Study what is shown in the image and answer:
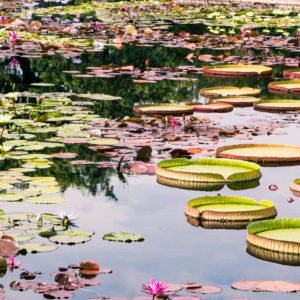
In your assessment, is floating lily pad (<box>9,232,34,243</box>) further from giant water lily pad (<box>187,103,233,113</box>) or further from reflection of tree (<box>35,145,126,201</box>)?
giant water lily pad (<box>187,103,233,113</box>)

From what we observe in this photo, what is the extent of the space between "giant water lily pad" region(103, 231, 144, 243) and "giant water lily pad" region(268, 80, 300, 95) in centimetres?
566

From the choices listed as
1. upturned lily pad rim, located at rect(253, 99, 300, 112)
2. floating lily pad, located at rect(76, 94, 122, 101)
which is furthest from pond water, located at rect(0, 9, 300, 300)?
floating lily pad, located at rect(76, 94, 122, 101)

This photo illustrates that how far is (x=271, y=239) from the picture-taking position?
15.7 feet

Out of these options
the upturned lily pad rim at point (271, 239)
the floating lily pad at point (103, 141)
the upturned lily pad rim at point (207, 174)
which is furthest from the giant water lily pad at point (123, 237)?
the floating lily pad at point (103, 141)

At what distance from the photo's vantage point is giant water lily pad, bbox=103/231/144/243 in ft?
16.3

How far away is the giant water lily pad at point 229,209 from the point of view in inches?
209

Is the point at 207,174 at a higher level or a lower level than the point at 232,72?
higher

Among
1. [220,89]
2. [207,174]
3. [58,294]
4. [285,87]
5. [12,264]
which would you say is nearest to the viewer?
[58,294]

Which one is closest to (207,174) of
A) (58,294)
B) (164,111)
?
(58,294)

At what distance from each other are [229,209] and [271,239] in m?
0.67

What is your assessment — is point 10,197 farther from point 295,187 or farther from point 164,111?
point 164,111

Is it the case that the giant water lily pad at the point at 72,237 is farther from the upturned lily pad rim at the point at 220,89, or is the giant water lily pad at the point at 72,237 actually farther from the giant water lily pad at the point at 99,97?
the upturned lily pad rim at the point at 220,89

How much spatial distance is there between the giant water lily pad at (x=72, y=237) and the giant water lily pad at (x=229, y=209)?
692 millimetres

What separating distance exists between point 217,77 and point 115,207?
631 centimetres
